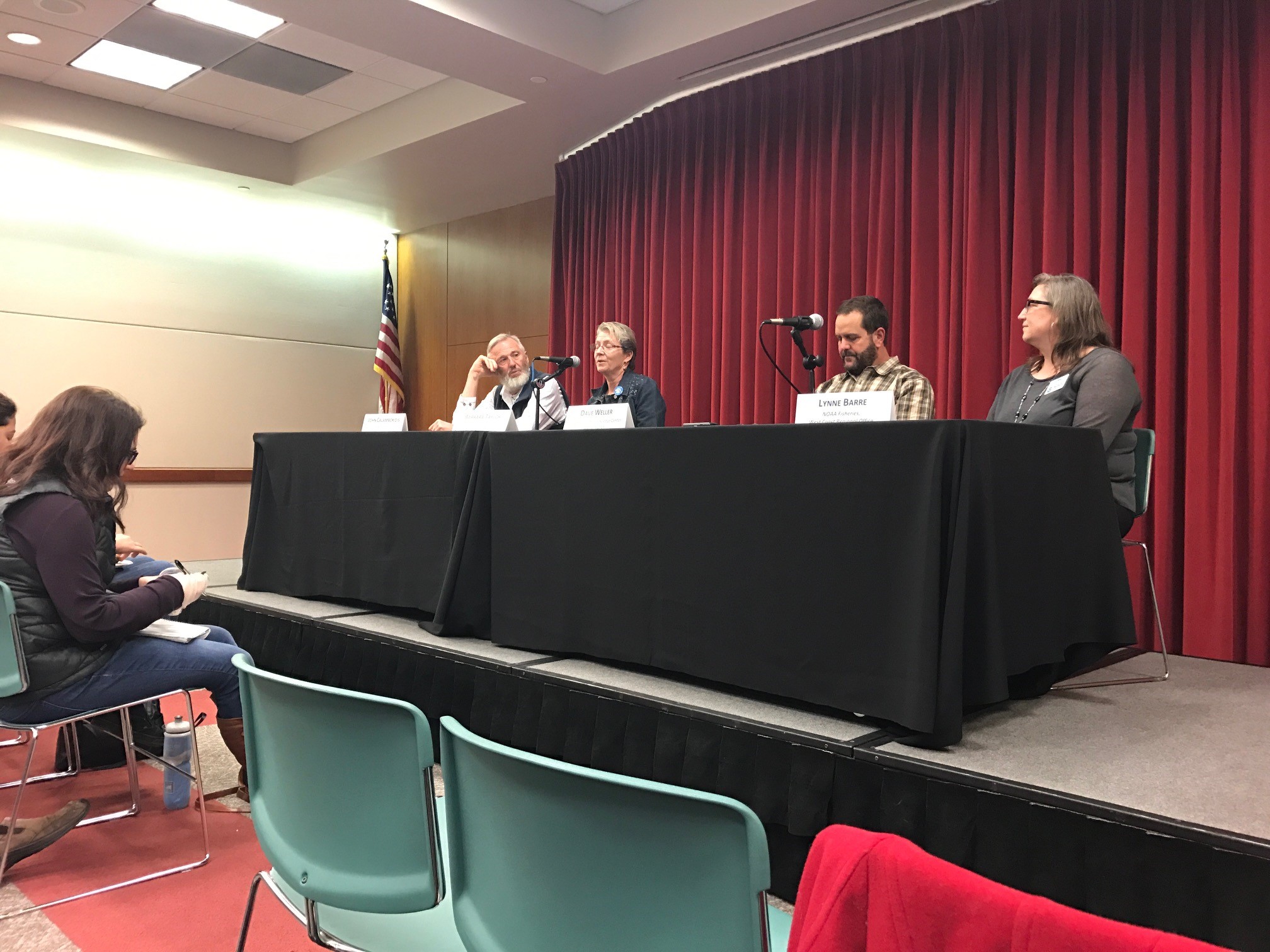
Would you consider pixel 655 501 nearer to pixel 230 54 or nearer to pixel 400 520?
pixel 400 520

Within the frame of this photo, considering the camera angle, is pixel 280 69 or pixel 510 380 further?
pixel 280 69

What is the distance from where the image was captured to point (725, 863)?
827 mm

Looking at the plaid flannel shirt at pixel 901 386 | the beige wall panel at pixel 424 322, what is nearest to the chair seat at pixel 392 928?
the plaid flannel shirt at pixel 901 386

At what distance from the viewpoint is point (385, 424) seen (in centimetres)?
307

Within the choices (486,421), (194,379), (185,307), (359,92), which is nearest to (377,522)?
(486,421)

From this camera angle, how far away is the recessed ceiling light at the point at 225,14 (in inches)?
176

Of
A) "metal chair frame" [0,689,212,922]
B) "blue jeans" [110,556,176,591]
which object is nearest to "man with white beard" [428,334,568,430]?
"blue jeans" [110,556,176,591]

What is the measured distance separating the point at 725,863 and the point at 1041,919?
0.27 m

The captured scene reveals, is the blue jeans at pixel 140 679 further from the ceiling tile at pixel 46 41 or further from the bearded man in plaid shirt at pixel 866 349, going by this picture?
the ceiling tile at pixel 46 41

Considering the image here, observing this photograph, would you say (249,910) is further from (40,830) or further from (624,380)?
(624,380)

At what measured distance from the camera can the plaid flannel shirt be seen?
2.94 m

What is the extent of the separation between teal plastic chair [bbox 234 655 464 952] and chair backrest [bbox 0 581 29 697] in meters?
1.01

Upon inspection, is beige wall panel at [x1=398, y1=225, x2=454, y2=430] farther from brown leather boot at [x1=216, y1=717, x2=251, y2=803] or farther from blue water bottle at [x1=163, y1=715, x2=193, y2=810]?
brown leather boot at [x1=216, y1=717, x2=251, y2=803]

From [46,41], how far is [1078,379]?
5196 mm
